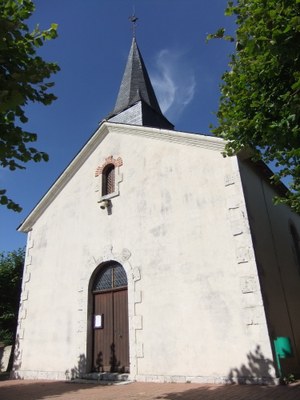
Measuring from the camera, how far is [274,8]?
4.83 meters

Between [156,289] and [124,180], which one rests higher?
[124,180]

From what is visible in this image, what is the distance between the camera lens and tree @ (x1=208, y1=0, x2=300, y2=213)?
4.66 m

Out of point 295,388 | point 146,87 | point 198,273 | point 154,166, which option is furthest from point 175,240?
point 146,87

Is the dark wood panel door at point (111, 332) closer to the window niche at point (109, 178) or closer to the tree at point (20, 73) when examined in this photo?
the window niche at point (109, 178)

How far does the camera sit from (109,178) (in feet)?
37.7

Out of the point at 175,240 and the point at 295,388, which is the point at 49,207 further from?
the point at 295,388

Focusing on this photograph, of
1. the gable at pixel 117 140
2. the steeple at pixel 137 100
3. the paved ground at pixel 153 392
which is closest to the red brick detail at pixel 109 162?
the gable at pixel 117 140

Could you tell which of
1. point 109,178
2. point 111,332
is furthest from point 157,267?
point 109,178

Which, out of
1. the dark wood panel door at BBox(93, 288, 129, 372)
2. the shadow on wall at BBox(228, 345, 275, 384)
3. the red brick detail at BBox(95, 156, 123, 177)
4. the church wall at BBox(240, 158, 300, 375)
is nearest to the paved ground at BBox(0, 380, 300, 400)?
the shadow on wall at BBox(228, 345, 275, 384)

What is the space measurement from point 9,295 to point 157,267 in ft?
34.5

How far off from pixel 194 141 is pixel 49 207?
6.27 meters

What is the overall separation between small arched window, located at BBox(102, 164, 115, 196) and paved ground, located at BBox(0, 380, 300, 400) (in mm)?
5707

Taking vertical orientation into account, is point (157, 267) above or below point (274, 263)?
Result: above

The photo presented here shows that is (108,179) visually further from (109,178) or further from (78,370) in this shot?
(78,370)
